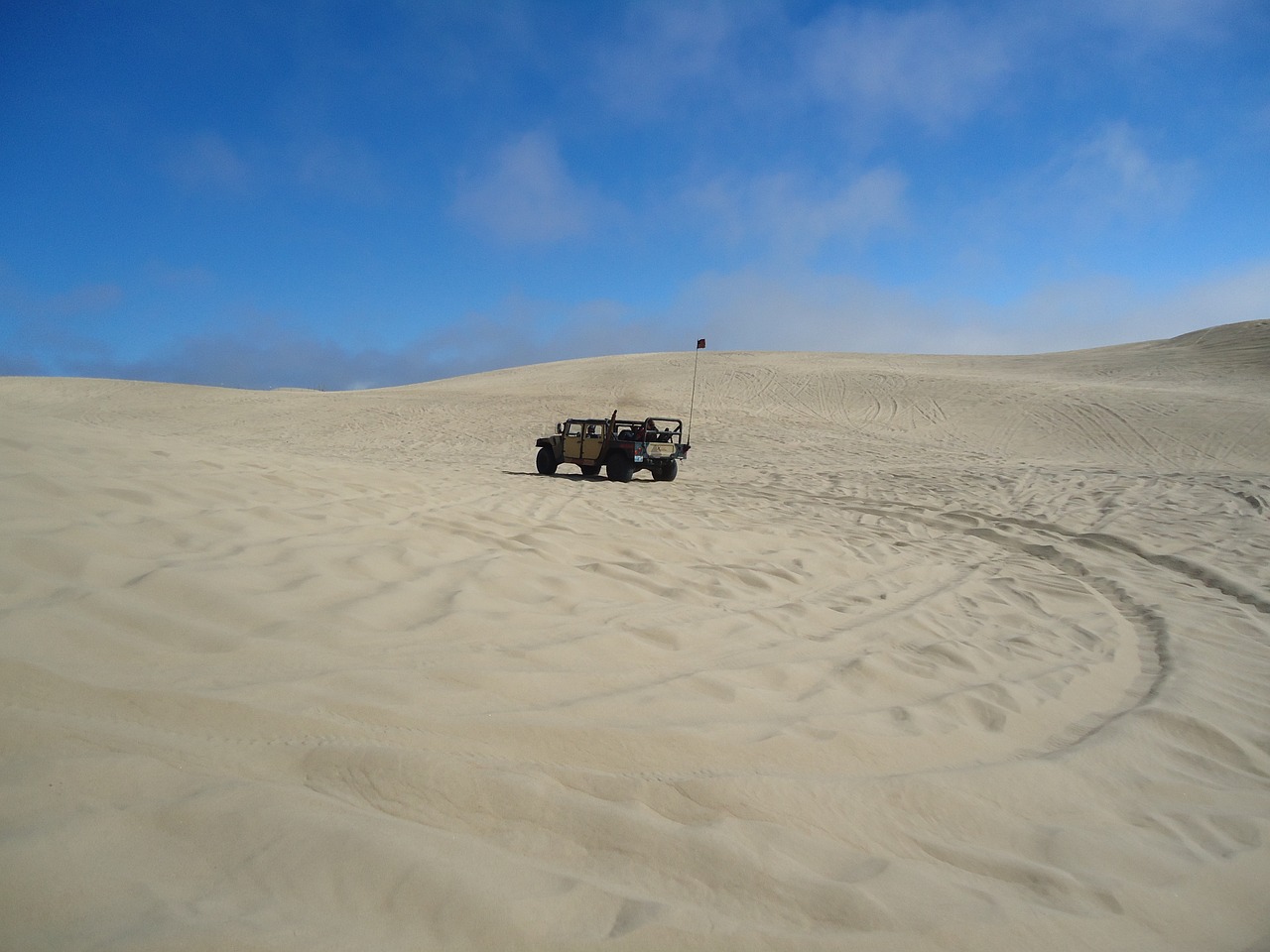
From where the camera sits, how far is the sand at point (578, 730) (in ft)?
5.57

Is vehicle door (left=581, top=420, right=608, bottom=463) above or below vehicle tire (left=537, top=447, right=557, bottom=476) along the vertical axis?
above

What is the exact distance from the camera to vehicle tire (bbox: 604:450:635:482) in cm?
1262

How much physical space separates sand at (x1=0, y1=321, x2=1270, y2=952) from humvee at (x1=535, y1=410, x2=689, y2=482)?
5.89 m

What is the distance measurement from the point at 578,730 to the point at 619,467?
1023 cm

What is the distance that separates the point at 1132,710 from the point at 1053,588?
8.93 ft

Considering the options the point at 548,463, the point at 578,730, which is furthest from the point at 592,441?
the point at 578,730

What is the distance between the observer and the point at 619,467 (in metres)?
12.7

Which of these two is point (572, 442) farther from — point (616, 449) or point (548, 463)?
point (616, 449)

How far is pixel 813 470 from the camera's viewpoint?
15172 mm

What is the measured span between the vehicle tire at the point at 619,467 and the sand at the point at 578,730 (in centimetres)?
578

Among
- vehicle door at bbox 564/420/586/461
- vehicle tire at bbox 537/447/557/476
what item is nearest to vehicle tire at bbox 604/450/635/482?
vehicle door at bbox 564/420/586/461

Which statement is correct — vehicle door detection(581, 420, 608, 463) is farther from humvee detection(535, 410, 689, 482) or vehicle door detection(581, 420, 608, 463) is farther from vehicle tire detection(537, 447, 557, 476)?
vehicle tire detection(537, 447, 557, 476)

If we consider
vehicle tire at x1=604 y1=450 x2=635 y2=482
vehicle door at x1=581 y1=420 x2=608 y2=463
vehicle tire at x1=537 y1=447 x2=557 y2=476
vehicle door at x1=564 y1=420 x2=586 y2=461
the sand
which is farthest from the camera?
vehicle tire at x1=537 y1=447 x2=557 y2=476

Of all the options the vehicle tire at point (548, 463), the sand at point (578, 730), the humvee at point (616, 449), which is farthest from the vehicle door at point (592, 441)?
the sand at point (578, 730)
